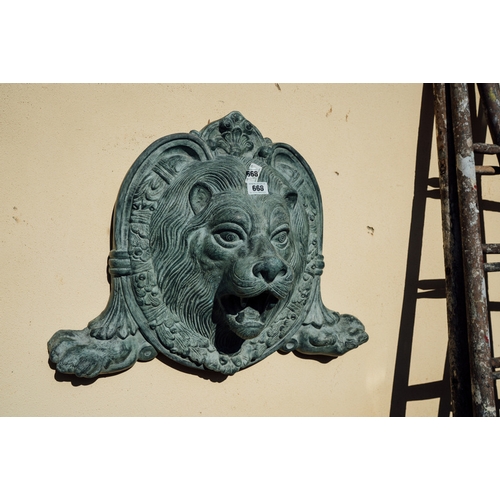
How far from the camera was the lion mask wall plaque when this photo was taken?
5.31ft

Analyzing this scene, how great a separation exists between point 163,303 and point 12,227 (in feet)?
1.53

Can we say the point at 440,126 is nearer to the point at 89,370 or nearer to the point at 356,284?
the point at 356,284

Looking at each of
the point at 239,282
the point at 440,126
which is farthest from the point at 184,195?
the point at 440,126

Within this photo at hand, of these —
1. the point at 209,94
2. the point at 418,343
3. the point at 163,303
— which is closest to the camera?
the point at 163,303

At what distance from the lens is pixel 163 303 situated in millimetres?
1695

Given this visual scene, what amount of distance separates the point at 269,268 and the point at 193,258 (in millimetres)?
238

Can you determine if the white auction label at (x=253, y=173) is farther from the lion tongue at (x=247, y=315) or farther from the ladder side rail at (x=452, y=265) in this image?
the ladder side rail at (x=452, y=265)

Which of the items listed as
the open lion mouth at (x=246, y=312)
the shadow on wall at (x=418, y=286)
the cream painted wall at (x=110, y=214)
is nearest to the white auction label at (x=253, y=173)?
the cream painted wall at (x=110, y=214)

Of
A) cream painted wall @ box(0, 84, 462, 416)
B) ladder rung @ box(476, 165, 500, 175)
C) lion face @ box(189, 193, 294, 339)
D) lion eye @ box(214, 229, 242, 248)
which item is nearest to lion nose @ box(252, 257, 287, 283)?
lion face @ box(189, 193, 294, 339)

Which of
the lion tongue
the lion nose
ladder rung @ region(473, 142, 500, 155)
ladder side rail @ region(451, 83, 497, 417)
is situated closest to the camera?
the lion nose

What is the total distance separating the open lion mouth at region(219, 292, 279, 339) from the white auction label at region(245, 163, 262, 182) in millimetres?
337

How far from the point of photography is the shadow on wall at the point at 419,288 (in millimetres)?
2123

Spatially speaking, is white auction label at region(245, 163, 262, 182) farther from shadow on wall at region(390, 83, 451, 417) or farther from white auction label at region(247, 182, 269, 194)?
shadow on wall at region(390, 83, 451, 417)

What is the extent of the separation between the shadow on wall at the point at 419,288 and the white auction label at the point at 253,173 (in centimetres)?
71
